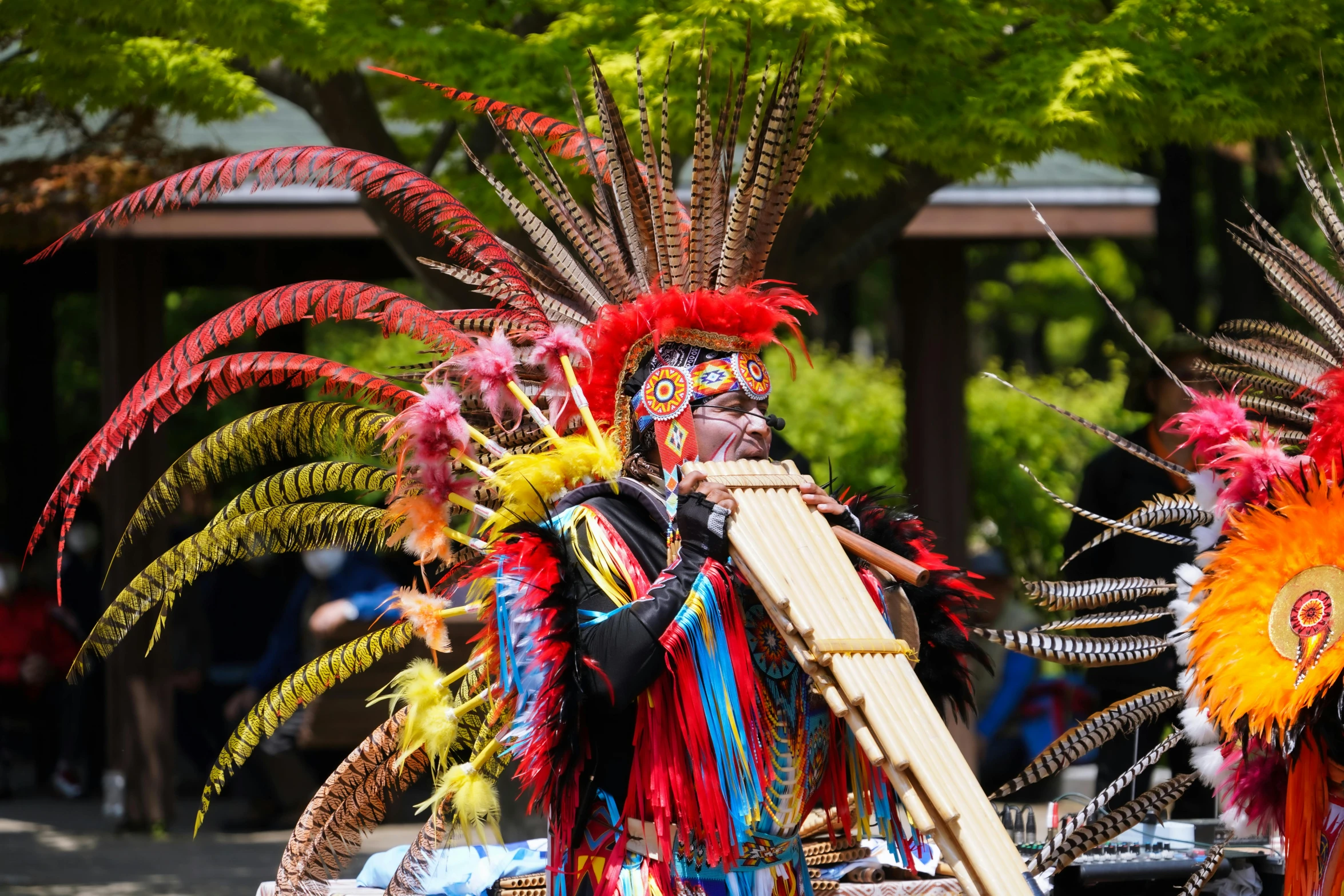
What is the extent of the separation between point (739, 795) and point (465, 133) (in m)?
3.99

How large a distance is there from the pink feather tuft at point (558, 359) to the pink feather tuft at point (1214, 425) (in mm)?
1252

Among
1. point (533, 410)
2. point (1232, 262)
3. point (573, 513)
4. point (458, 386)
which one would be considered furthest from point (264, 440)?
point (1232, 262)

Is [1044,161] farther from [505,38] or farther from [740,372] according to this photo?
[740,372]

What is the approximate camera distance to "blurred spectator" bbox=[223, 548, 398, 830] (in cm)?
689

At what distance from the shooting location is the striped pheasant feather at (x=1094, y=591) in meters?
3.28

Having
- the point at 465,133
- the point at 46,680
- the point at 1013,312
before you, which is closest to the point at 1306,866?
the point at 465,133

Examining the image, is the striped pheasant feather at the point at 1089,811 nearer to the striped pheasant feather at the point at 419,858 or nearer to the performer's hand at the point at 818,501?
the performer's hand at the point at 818,501

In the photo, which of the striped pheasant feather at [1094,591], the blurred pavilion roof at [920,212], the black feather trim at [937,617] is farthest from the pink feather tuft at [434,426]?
the blurred pavilion roof at [920,212]

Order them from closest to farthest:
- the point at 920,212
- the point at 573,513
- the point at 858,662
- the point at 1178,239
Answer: the point at 858,662, the point at 573,513, the point at 920,212, the point at 1178,239

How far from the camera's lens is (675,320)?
9.52 ft

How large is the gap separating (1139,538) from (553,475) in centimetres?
287

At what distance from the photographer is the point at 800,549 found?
2.71 metres

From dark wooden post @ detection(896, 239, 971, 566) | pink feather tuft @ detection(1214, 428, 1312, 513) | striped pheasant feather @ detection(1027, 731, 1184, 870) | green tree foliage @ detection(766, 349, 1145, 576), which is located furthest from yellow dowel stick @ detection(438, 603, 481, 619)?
green tree foliage @ detection(766, 349, 1145, 576)

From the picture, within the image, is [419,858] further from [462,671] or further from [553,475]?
[553,475]
